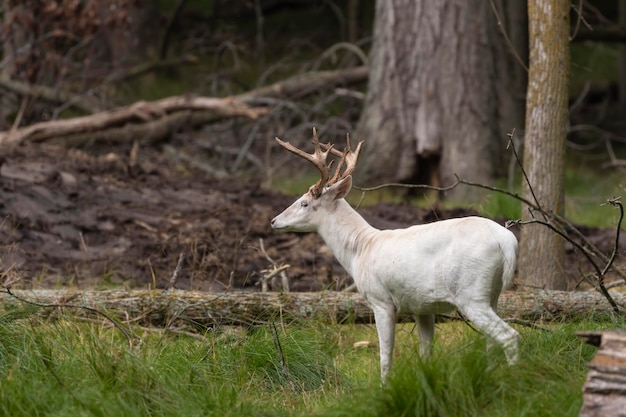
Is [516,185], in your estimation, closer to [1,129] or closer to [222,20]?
[1,129]

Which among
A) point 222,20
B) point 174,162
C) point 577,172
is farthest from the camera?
point 222,20

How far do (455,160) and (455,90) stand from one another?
33.9 inches

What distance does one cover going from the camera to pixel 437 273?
17.2ft

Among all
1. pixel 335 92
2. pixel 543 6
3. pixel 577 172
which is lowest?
pixel 577 172

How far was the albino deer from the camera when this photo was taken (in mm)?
5148

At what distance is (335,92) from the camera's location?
14195 millimetres

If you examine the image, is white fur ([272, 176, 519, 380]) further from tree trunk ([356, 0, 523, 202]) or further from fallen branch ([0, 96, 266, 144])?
fallen branch ([0, 96, 266, 144])

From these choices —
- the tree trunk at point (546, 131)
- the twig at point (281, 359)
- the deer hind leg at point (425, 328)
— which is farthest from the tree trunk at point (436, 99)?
the twig at point (281, 359)

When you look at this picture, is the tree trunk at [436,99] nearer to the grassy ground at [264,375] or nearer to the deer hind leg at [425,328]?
the grassy ground at [264,375]

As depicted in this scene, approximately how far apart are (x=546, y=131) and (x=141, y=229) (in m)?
4.31

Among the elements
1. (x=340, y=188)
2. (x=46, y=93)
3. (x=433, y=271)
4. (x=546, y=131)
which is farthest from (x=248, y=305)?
(x=46, y=93)

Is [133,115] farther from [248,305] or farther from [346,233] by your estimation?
[346,233]

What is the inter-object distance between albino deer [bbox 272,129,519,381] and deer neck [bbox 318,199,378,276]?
0.03ft

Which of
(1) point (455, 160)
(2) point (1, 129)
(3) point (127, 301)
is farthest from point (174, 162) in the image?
(3) point (127, 301)
